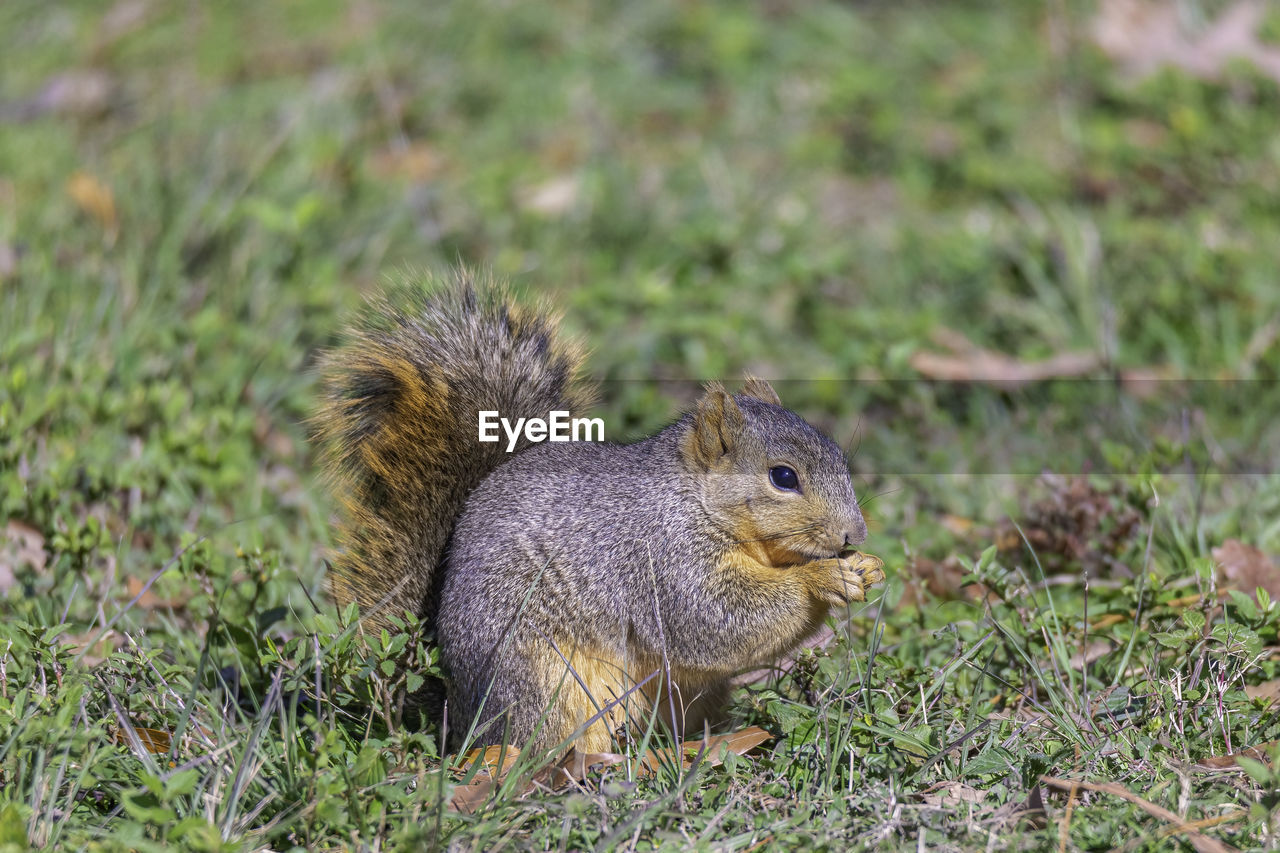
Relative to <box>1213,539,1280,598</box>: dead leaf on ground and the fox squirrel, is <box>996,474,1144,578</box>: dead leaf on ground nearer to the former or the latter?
<box>1213,539,1280,598</box>: dead leaf on ground

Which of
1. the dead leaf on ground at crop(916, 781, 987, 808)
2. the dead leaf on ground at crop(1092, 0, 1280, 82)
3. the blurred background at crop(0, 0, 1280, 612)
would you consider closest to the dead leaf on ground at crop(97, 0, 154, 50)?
the blurred background at crop(0, 0, 1280, 612)

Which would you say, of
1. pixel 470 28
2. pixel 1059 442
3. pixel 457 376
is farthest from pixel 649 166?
pixel 457 376

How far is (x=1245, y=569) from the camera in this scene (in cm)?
296

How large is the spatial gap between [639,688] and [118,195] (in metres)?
3.06

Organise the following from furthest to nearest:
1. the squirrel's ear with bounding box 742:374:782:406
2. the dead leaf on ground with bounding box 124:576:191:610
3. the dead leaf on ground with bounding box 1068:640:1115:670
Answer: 1. the dead leaf on ground with bounding box 124:576:191:610
2. the squirrel's ear with bounding box 742:374:782:406
3. the dead leaf on ground with bounding box 1068:640:1115:670

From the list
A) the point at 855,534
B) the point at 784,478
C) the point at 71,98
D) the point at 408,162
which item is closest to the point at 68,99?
the point at 71,98

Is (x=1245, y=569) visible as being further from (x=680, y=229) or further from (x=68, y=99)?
(x=68, y=99)

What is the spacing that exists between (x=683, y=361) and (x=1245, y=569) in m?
1.93

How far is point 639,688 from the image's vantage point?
2.47 meters

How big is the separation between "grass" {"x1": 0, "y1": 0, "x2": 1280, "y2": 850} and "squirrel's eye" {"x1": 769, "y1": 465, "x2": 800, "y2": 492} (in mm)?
350

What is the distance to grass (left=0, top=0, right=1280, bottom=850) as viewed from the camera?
7.35 ft

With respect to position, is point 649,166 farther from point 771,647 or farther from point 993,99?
point 771,647

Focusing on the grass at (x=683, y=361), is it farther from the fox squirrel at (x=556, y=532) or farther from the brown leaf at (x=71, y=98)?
the fox squirrel at (x=556, y=532)

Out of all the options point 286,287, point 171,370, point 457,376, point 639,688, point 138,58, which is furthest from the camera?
point 138,58
